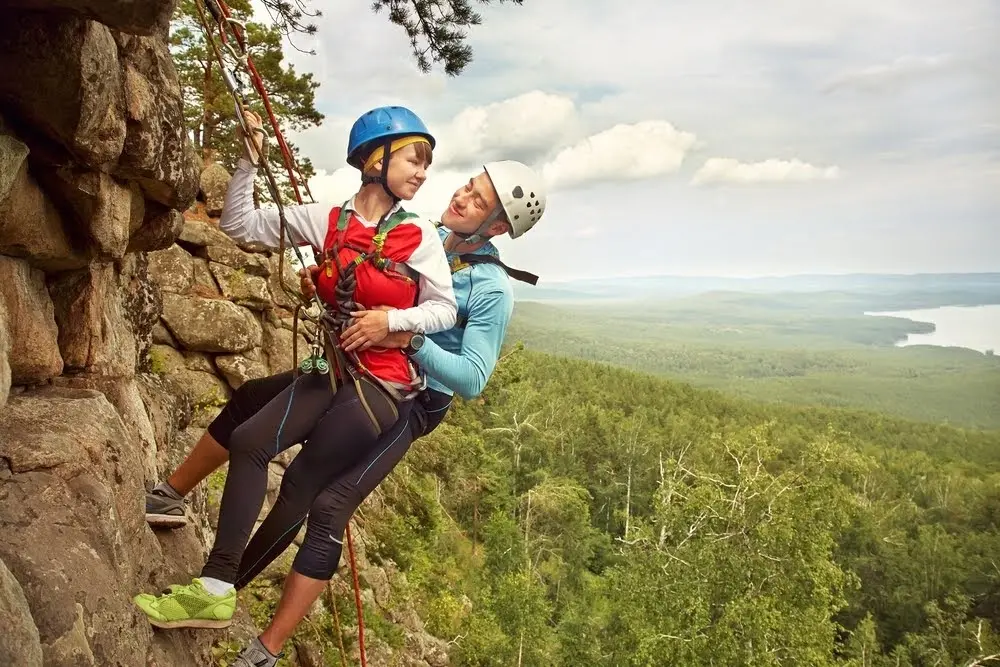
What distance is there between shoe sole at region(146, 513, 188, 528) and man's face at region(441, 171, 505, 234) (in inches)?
83.9

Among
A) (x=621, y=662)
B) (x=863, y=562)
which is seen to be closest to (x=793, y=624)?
(x=621, y=662)

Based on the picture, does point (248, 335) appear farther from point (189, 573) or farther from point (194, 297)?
point (189, 573)

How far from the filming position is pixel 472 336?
129 inches

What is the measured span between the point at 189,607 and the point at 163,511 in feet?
2.50

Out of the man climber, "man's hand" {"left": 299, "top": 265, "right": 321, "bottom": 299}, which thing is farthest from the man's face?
"man's hand" {"left": 299, "top": 265, "right": 321, "bottom": 299}

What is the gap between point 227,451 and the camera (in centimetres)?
336

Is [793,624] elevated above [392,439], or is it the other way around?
[392,439]

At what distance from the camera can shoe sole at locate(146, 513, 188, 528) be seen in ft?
11.3

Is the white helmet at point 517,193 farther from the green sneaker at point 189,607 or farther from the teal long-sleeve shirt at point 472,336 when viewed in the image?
the green sneaker at point 189,607

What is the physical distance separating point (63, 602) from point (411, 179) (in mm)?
2157

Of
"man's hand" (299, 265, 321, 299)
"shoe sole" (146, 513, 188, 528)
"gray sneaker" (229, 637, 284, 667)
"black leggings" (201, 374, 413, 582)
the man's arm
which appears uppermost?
"man's hand" (299, 265, 321, 299)

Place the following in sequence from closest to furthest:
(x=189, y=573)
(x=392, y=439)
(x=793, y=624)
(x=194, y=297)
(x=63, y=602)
→ 1. (x=63, y=602)
2. (x=392, y=439)
3. (x=189, y=573)
4. (x=194, y=297)
5. (x=793, y=624)

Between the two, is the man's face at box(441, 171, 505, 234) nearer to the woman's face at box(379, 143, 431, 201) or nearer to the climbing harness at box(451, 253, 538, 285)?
the climbing harness at box(451, 253, 538, 285)

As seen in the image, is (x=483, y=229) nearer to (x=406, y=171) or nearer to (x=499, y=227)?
A: (x=499, y=227)
